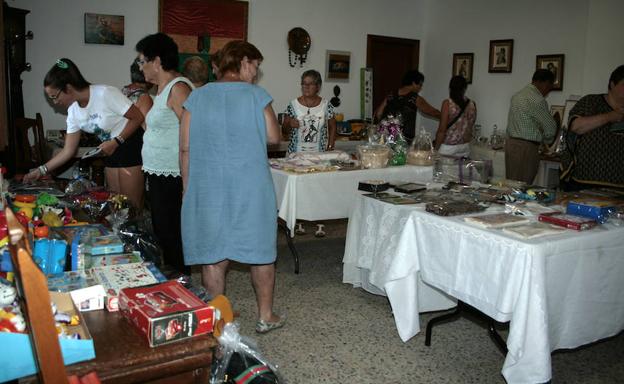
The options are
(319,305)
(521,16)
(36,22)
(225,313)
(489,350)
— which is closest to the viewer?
(225,313)

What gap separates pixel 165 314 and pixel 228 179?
1.23 metres

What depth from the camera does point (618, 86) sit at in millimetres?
2887

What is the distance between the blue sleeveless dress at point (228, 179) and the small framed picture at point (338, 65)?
488 cm

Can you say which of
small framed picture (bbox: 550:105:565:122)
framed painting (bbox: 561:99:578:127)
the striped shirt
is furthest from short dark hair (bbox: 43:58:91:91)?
small framed picture (bbox: 550:105:565:122)

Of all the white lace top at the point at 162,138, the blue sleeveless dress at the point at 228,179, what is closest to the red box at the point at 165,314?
the blue sleeveless dress at the point at 228,179

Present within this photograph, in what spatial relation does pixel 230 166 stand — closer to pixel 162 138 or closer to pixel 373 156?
pixel 162 138

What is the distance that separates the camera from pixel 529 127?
4.74 m

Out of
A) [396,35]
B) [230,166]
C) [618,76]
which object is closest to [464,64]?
[396,35]

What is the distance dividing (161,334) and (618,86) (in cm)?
276

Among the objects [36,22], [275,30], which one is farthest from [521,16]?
[36,22]

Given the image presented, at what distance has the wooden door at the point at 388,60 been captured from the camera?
295 inches

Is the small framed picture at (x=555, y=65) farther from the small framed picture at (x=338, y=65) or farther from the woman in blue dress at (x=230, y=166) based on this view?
the woman in blue dress at (x=230, y=166)

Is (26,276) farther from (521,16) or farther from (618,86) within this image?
(521,16)

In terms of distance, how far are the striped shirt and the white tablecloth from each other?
169 centimetres
